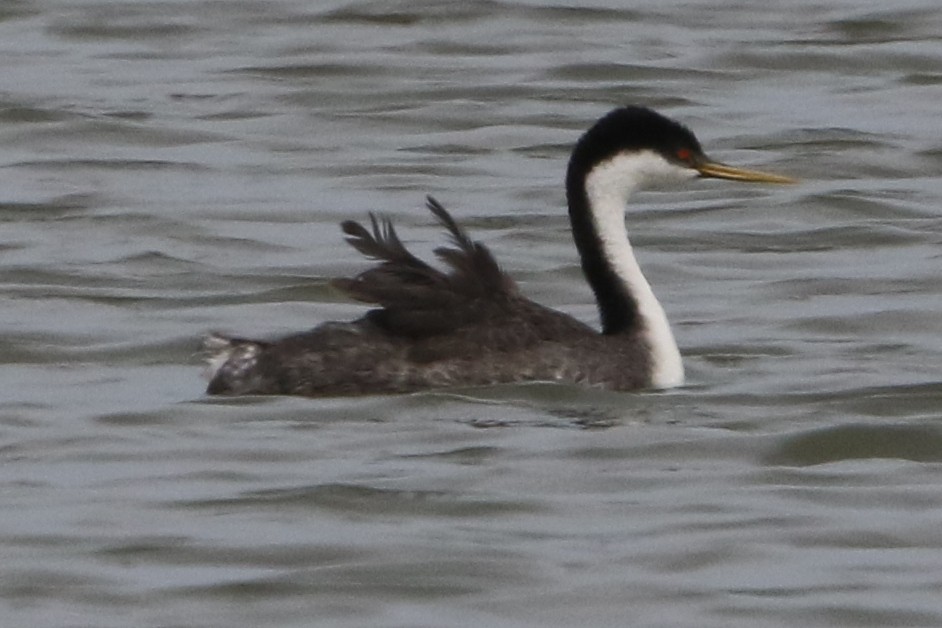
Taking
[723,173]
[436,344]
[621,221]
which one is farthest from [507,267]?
[436,344]

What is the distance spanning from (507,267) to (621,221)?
273 cm

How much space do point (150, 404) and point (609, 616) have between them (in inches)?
132

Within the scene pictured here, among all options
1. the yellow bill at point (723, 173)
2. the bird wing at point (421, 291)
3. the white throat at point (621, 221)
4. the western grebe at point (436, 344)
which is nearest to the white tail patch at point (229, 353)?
the western grebe at point (436, 344)

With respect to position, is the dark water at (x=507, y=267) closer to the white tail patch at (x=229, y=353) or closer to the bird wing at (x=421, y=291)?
the white tail patch at (x=229, y=353)

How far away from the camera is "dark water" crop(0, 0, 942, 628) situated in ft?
32.6

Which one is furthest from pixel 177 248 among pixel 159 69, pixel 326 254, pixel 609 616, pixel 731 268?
pixel 609 616

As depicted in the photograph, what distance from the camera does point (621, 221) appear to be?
41.7ft

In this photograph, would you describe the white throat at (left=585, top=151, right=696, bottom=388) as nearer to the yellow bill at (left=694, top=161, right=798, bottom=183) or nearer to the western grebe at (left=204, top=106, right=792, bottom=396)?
the western grebe at (left=204, top=106, right=792, bottom=396)

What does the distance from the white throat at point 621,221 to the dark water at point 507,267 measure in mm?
255

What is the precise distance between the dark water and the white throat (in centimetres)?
26

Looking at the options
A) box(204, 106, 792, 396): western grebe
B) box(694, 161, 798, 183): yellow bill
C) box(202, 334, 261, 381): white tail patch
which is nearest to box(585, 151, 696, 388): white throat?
box(204, 106, 792, 396): western grebe

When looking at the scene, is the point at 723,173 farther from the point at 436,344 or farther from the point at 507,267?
the point at 507,267

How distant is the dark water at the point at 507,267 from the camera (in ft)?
32.6

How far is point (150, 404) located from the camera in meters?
12.4
